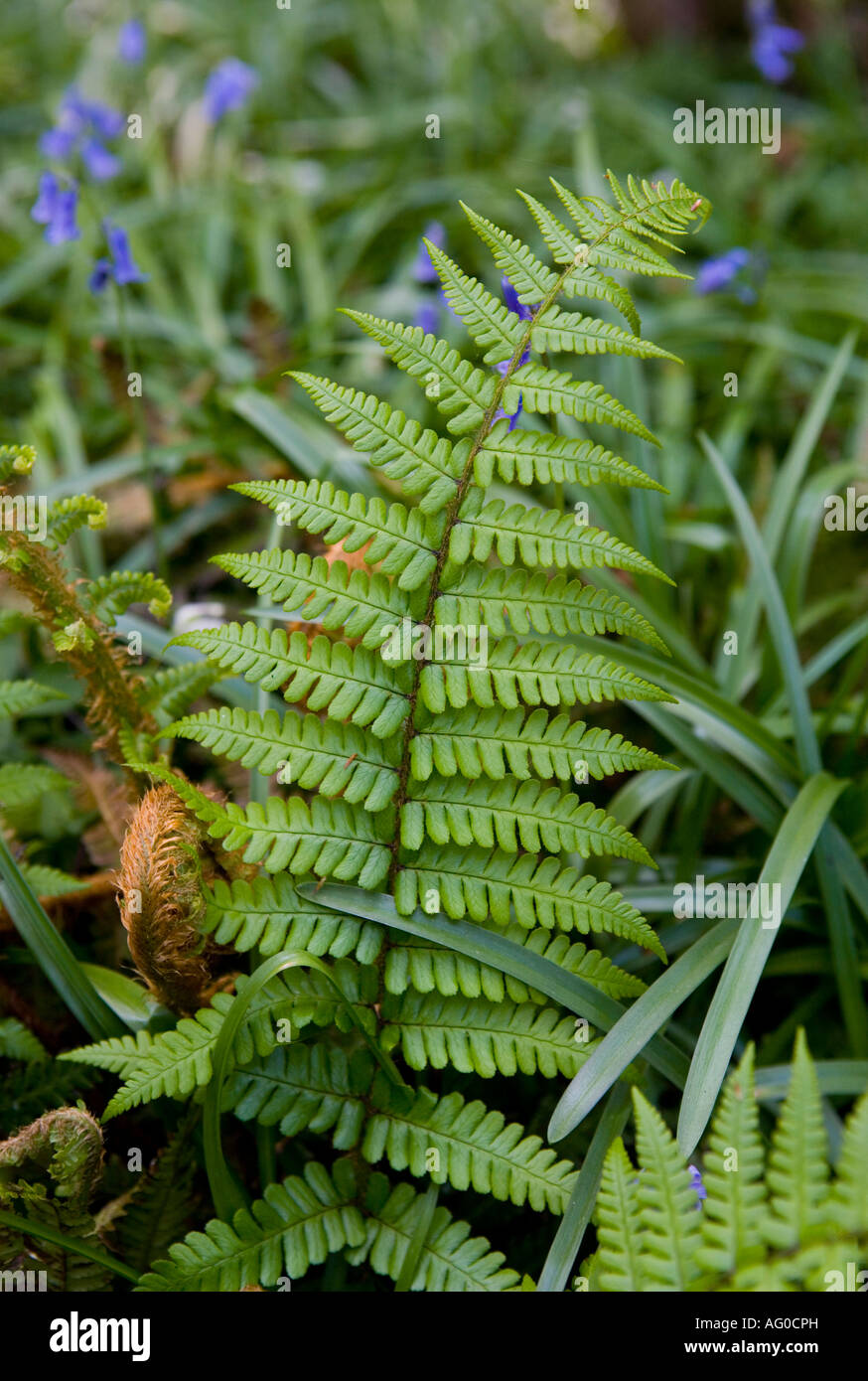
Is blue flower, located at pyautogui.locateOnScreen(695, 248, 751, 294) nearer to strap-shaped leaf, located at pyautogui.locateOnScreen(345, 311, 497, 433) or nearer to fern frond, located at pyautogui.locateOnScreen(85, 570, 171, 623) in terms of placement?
strap-shaped leaf, located at pyautogui.locateOnScreen(345, 311, 497, 433)

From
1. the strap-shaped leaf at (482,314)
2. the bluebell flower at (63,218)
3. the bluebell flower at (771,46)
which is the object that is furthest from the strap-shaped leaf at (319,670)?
the bluebell flower at (771,46)

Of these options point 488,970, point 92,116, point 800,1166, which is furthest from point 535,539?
point 92,116

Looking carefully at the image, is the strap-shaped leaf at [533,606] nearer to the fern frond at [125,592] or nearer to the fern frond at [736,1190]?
the fern frond at [125,592]

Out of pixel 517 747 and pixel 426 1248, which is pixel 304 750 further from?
pixel 426 1248

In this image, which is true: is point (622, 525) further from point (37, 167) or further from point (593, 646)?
point (37, 167)
